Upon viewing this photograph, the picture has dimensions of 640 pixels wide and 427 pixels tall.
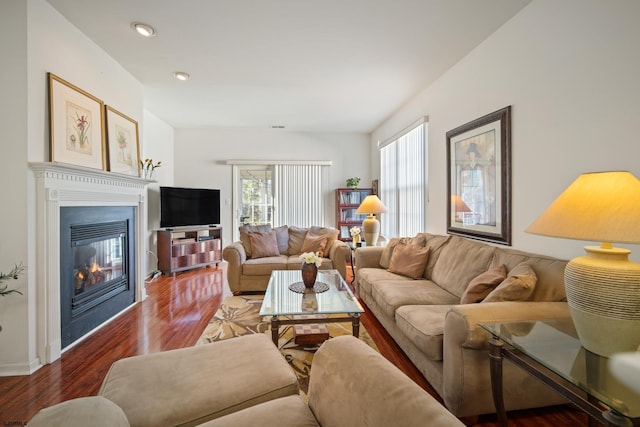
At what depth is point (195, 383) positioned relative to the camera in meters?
1.19

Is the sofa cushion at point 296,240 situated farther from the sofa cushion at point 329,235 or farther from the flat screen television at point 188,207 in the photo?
the flat screen television at point 188,207

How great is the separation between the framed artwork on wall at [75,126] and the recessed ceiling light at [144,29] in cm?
72

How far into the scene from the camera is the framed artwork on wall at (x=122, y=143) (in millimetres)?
2910

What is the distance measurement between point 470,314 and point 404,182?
3102mm

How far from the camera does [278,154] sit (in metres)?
5.86

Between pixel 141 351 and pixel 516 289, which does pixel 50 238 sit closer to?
pixel 141 351

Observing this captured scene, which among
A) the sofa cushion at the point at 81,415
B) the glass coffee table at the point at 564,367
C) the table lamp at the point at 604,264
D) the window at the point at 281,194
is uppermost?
the window at the point at 281,194

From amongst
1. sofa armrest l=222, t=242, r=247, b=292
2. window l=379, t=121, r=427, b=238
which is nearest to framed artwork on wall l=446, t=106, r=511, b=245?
window l=379, t=121, r=427, b=238

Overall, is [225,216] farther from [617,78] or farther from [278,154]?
[617,78]

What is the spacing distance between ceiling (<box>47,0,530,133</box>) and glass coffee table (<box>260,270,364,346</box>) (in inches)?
88.3

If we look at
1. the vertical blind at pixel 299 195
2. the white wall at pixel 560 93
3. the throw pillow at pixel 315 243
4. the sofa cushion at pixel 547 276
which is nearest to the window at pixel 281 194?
the vertical blind at pixel 299 195

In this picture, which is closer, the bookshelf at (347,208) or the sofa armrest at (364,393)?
the sofa armrest at (364,393)

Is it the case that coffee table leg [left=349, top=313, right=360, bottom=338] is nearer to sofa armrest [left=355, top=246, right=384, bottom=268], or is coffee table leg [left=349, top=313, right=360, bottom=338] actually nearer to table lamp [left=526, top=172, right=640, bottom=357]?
table lamp [left=526, top=172, right=640, bottom=357]

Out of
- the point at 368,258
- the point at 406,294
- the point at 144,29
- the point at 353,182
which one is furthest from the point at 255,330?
the point at 353,182
